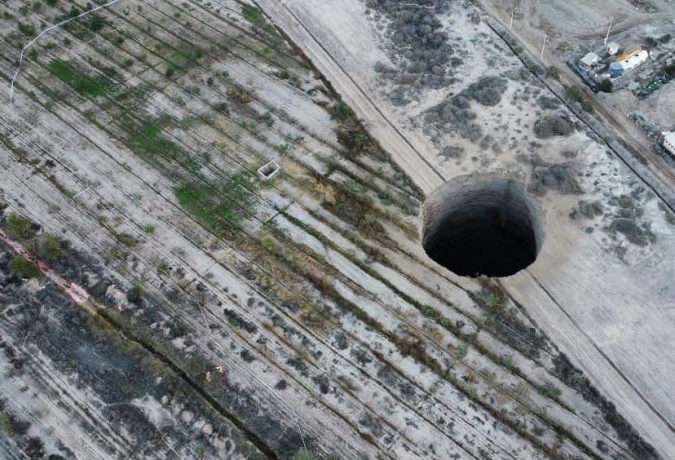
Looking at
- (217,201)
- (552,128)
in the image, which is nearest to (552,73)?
(552,128)

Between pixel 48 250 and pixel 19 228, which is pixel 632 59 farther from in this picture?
pixel 19 228

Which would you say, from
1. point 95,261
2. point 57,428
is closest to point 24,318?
point 95,261

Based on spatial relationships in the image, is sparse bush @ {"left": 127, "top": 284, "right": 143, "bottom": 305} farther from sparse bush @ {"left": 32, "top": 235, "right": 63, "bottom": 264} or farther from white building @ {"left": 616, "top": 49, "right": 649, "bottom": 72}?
white building @ {"left": 616, "top": 49, "right": 649, "bottom": 72}

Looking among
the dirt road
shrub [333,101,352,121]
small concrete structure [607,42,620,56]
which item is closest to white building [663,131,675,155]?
small concrete structure [607,42,620,56]

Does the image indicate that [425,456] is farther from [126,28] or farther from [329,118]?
[126,28]

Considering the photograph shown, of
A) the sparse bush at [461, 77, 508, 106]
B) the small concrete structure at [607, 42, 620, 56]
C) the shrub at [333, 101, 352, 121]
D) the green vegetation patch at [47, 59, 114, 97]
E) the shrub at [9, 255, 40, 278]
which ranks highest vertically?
the green vegetation patch at [47, 59, 114, 97]
